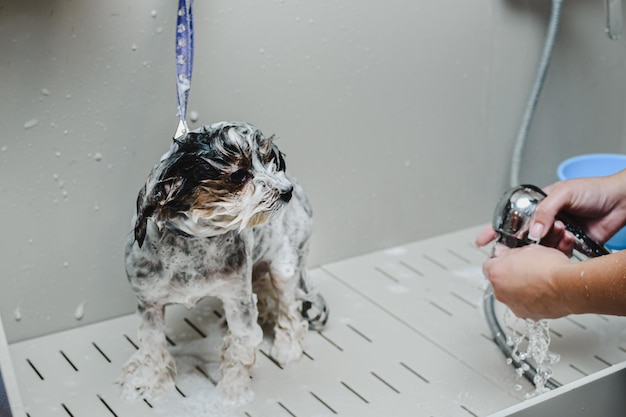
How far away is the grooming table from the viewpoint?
1.38 m

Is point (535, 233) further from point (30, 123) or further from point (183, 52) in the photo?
point (30, 123)

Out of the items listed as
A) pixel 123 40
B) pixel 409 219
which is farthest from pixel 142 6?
pixel 409 219

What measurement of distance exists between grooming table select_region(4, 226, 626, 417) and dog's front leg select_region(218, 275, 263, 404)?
0.03m

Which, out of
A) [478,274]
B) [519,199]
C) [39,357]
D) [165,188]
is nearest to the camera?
[165,188]

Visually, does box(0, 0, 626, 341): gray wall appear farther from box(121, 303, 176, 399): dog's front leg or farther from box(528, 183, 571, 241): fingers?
box(528, 183, 571, 241): fingers

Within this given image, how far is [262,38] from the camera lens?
1.56 m

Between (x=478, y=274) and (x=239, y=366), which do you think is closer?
(x=239, y=366)

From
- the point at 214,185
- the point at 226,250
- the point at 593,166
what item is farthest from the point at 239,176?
the point at 593,166

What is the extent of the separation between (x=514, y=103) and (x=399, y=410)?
83cm

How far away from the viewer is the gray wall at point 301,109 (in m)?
1.43

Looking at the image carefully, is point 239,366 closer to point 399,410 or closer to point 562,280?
point 399,410

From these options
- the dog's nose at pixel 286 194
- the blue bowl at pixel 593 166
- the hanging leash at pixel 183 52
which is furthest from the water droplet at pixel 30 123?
the blue bowl at pixel 593 166

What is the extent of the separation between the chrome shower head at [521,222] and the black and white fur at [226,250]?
0.33 metres

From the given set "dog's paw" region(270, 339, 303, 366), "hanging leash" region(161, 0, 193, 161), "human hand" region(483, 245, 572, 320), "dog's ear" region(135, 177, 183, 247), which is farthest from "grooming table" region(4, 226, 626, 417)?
"hanging leash" region(161, 0, 193, 161)
